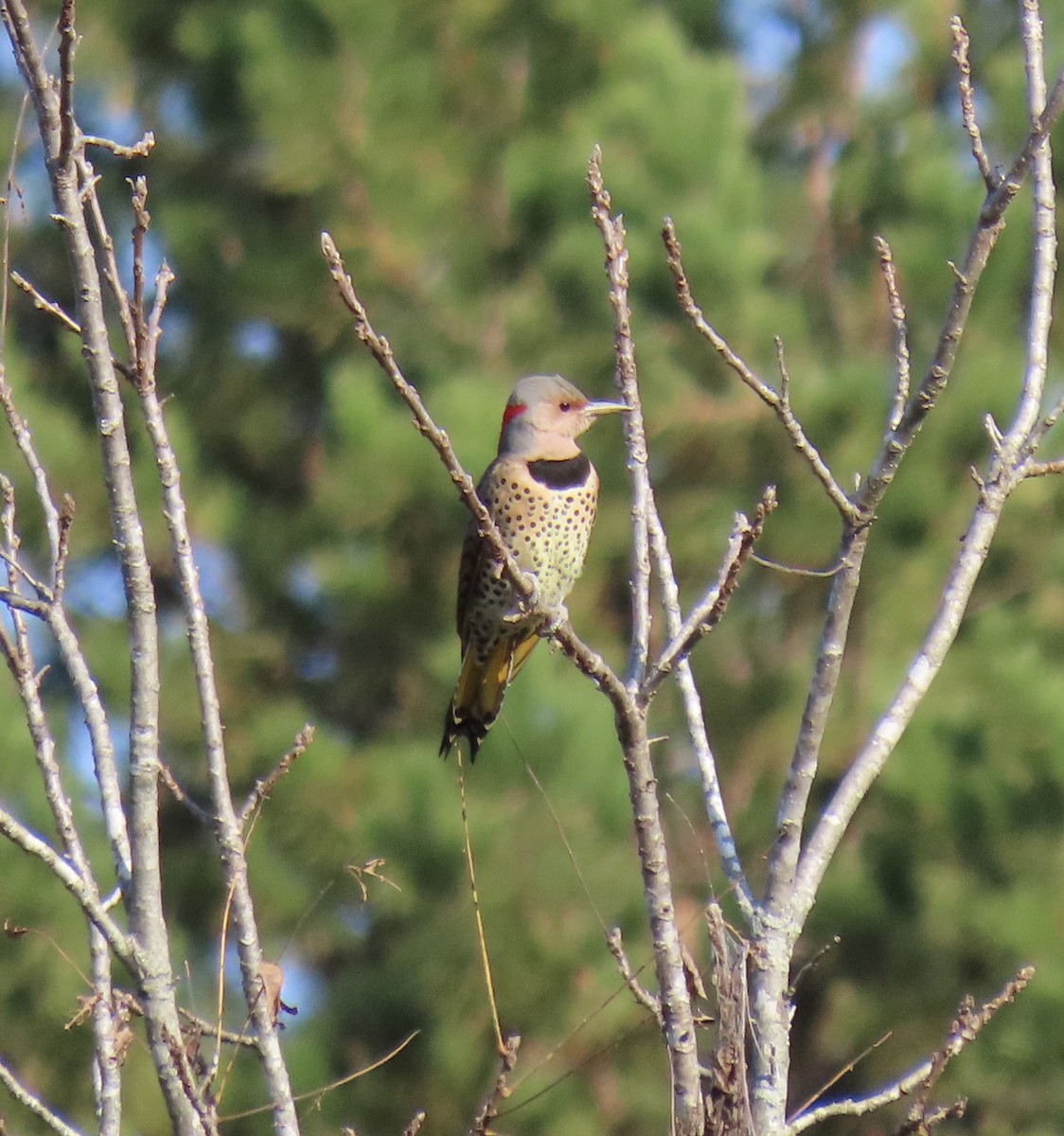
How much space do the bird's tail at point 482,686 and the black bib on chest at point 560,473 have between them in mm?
411

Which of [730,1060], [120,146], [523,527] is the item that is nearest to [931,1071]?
[730,1060]

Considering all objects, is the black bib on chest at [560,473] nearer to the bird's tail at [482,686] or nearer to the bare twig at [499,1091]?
the bird's tail at [482,686]

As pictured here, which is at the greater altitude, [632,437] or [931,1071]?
[632,437]

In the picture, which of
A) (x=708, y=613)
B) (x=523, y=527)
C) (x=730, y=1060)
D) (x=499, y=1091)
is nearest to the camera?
(x=499, y=1091)

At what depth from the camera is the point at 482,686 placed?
4.90m

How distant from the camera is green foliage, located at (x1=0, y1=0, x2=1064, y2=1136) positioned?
6.38 metres

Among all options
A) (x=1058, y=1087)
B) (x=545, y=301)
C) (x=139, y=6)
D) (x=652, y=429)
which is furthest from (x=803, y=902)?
(x=139, y=6)

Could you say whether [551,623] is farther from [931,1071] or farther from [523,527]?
[523,527]

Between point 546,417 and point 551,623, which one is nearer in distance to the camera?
point 551,623

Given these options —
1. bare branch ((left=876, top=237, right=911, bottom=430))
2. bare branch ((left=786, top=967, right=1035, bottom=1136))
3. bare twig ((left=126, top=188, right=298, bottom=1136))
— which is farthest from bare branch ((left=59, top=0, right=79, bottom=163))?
bare branch ((left=786, top=967, right=1035, bottom=1136))

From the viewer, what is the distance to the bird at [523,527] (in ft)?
15.6

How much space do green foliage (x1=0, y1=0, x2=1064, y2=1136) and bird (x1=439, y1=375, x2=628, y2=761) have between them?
3.68 feet

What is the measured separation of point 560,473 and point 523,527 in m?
0.18

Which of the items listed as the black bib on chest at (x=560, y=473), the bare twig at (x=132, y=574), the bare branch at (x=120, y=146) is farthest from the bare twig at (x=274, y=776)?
the black bib on chest at (x=560, y=473)
